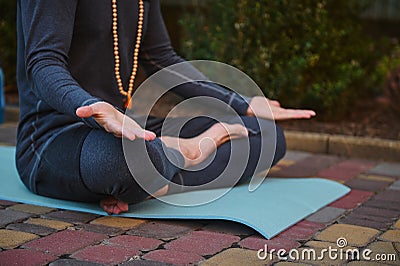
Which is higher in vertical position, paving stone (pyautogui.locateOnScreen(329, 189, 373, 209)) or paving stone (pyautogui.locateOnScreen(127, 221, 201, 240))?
paving stone (pyautogui.locateOnScreen(127, 221, 201, 240))

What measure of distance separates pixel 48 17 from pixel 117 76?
15.1 inches

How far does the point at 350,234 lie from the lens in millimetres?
2498

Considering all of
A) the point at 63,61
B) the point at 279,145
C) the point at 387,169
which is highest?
the point at 63,61

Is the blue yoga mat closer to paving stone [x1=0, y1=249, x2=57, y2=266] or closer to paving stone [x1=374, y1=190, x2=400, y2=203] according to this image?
paving stone [x1=374, y1=190, x2=400, y2=203]

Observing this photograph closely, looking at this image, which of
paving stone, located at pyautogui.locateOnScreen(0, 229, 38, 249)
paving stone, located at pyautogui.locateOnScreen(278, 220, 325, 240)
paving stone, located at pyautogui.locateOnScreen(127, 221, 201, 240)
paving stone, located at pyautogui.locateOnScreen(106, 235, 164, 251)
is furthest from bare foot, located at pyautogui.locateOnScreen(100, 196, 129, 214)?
paving stone, located at pyautogui.locateOnScreen(278, 220, 325, 240)

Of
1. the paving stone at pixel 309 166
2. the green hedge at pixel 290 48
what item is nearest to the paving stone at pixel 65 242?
the paving stone at pixel 309 166

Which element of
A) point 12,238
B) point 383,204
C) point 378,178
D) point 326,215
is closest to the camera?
point 12,238

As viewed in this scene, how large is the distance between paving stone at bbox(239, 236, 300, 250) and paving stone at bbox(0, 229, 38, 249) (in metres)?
0.68

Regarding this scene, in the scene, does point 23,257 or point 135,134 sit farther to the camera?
point 135,134

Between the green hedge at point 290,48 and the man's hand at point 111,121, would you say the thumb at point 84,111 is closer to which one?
the man's hand at point 111,121

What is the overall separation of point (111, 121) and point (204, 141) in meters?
0.76

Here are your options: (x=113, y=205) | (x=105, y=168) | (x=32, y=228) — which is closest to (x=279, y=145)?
(x=113, y=205)

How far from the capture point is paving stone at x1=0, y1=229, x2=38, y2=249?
223cm

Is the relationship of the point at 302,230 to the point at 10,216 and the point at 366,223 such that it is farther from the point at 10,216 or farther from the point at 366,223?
the point at 10,216
